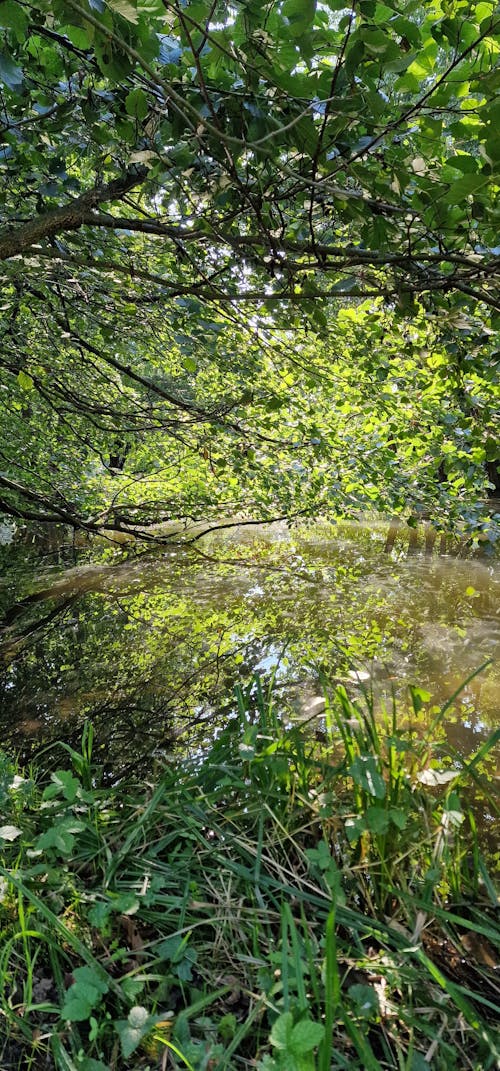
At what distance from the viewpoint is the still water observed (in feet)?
11.4

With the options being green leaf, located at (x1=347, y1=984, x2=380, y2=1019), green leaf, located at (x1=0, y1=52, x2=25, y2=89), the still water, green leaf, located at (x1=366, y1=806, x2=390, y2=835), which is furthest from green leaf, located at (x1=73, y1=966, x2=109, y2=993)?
green leaf, located at (x1=0, y1=52, x2=25, y2=89)

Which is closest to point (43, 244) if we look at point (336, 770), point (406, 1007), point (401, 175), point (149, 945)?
point (401, 175)

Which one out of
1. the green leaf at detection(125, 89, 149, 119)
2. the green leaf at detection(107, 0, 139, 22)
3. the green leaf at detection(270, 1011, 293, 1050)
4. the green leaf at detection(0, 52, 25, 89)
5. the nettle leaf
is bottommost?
the green leaf at detection(270, 1011, 293, 1050)

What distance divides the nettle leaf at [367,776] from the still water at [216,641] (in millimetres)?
607

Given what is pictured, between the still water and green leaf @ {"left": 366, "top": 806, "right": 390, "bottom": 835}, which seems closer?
green leaf @ {"left": 366, "top": 806, "right": 390, "bottom": 835}

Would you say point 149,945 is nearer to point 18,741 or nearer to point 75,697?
point 18,741

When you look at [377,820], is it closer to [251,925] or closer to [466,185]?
[251,925]

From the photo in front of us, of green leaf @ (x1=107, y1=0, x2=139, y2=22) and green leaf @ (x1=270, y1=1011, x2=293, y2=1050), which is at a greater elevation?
green leaf @ (x1=107, y1=0, x2=139, y2=22)

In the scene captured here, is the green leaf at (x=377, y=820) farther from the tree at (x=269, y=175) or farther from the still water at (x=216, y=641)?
the tree at (x=269, y=175)

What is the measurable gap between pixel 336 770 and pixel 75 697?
8.38 feet

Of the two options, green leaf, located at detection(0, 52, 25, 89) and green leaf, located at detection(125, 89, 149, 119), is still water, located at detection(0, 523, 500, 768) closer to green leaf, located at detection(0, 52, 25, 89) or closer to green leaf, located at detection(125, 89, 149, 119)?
green leaf, located at detection(125, 89, 149, 119)

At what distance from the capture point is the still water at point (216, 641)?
3480mm

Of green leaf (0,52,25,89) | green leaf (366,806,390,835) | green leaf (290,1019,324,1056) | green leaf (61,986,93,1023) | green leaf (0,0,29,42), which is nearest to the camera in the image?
green leaf (290,1019,324,1056)

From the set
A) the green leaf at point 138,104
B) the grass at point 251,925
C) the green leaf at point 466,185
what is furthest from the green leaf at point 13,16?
the grass at point 251,925
